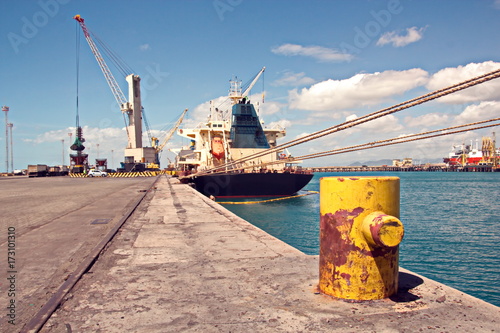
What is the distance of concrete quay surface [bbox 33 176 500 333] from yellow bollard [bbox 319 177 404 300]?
148 millimetres

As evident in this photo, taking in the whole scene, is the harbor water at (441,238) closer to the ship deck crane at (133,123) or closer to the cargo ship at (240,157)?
the cargo ship at (240,157)

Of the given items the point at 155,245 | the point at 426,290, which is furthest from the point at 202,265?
the point at 426,290

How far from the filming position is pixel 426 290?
11.9 ft

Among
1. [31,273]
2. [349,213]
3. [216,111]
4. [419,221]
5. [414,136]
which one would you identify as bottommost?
[419,221]

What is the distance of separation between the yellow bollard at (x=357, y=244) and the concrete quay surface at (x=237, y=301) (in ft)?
0.49

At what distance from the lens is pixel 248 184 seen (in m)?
28.2

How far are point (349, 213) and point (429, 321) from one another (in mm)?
1090

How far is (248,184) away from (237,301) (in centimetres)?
2486

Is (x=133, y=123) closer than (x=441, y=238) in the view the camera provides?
No

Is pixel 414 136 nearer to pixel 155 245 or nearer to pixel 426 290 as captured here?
pixel 426 290

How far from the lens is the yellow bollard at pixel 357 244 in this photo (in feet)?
10.9

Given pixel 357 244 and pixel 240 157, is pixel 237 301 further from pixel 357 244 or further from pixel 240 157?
pixel 240 157

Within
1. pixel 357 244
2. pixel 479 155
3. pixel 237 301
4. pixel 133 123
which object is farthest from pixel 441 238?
pixel 479 155

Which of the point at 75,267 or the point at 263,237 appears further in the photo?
the point at 263,237
